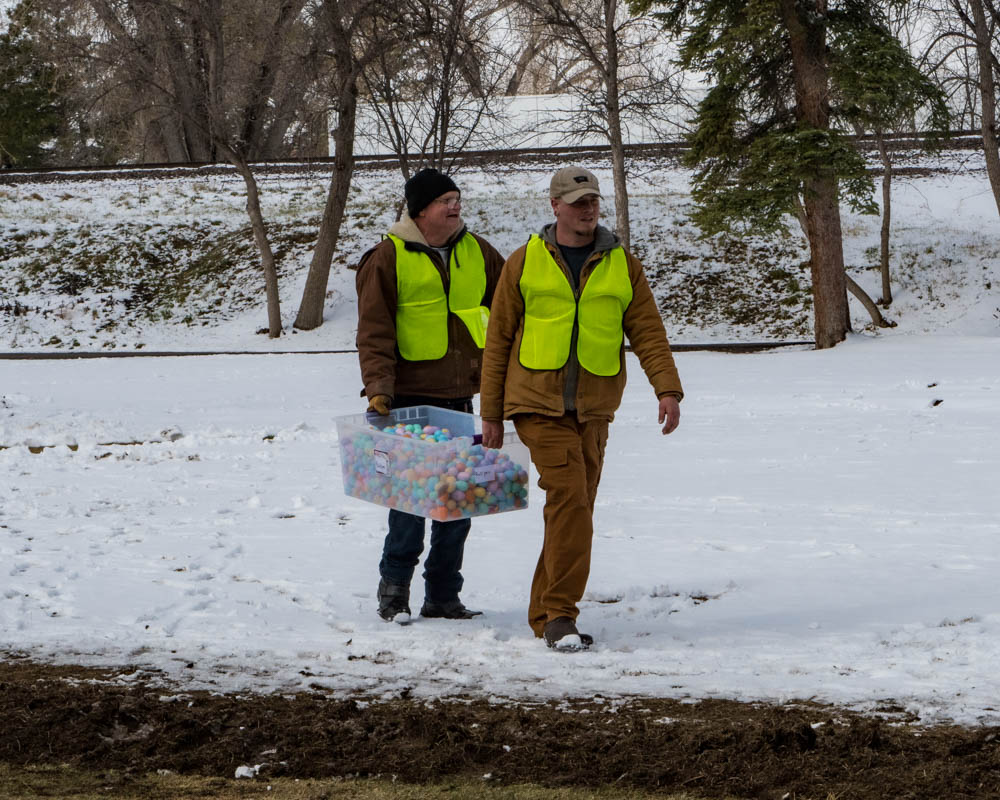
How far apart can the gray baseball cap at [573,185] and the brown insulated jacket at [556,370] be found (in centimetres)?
17

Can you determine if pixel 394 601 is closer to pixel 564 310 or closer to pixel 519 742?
pixel 564 310

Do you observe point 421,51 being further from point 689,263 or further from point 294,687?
point 294,687

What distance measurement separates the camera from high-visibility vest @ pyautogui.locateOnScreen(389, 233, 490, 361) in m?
5.75

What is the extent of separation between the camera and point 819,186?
68.6 ft

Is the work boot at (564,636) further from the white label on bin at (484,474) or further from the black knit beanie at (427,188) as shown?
the black knit beanie at (427,188)

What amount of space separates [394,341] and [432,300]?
26cm

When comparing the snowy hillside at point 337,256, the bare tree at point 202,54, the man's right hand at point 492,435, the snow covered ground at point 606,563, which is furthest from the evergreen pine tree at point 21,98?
the man's right hand at point 492,435

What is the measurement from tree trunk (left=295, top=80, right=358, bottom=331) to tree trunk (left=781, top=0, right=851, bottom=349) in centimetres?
869

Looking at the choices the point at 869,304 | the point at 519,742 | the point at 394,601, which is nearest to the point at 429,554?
the point at 394,601

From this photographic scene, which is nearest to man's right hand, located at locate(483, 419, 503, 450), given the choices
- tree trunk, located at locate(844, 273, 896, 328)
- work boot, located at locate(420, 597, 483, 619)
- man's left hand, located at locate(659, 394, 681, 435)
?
man's left hand, located at locate(659, 394, 681, 435)

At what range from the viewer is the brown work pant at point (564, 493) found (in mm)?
5398

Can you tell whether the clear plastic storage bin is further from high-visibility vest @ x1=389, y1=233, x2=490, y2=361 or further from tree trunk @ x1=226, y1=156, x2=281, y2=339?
tree trunk @ x1=226, y1=156, x2=281, y2=339

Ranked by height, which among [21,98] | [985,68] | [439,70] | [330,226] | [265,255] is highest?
[21,98]

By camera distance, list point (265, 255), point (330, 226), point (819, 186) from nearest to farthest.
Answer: point (819, 186), point (330, 226), point (265, 255)
